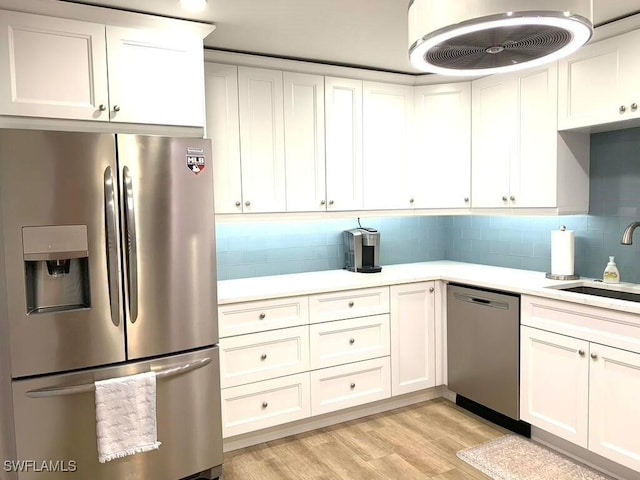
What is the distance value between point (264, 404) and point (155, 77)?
1892mm

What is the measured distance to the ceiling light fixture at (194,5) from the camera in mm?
2230

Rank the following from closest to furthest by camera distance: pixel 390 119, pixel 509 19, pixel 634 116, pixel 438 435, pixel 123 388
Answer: pixel 509 19 < pixel 123 388 < pixel 634 116 < pixel 438 435 < pixel 390 119

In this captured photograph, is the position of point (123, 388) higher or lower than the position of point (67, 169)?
lower

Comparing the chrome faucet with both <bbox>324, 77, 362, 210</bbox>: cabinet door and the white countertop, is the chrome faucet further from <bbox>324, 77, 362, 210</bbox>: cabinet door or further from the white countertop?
<bbox>324, 77, 362, 210</bbox>: cabinet door

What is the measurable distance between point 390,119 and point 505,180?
3.02 feet

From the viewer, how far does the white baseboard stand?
2.90 metres

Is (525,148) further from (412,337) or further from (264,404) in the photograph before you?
(264,404)

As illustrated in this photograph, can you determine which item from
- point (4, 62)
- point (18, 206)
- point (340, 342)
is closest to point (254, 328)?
point (340, 342)

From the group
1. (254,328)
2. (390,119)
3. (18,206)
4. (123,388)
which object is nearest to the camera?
(18,206)

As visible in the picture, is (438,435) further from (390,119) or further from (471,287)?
(390,119)

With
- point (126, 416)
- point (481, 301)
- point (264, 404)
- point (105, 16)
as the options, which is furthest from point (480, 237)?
point (105, 16)

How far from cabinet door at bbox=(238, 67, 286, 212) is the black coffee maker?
2.16ft

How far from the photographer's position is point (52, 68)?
2.18 metres

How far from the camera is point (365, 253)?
11.8ft
